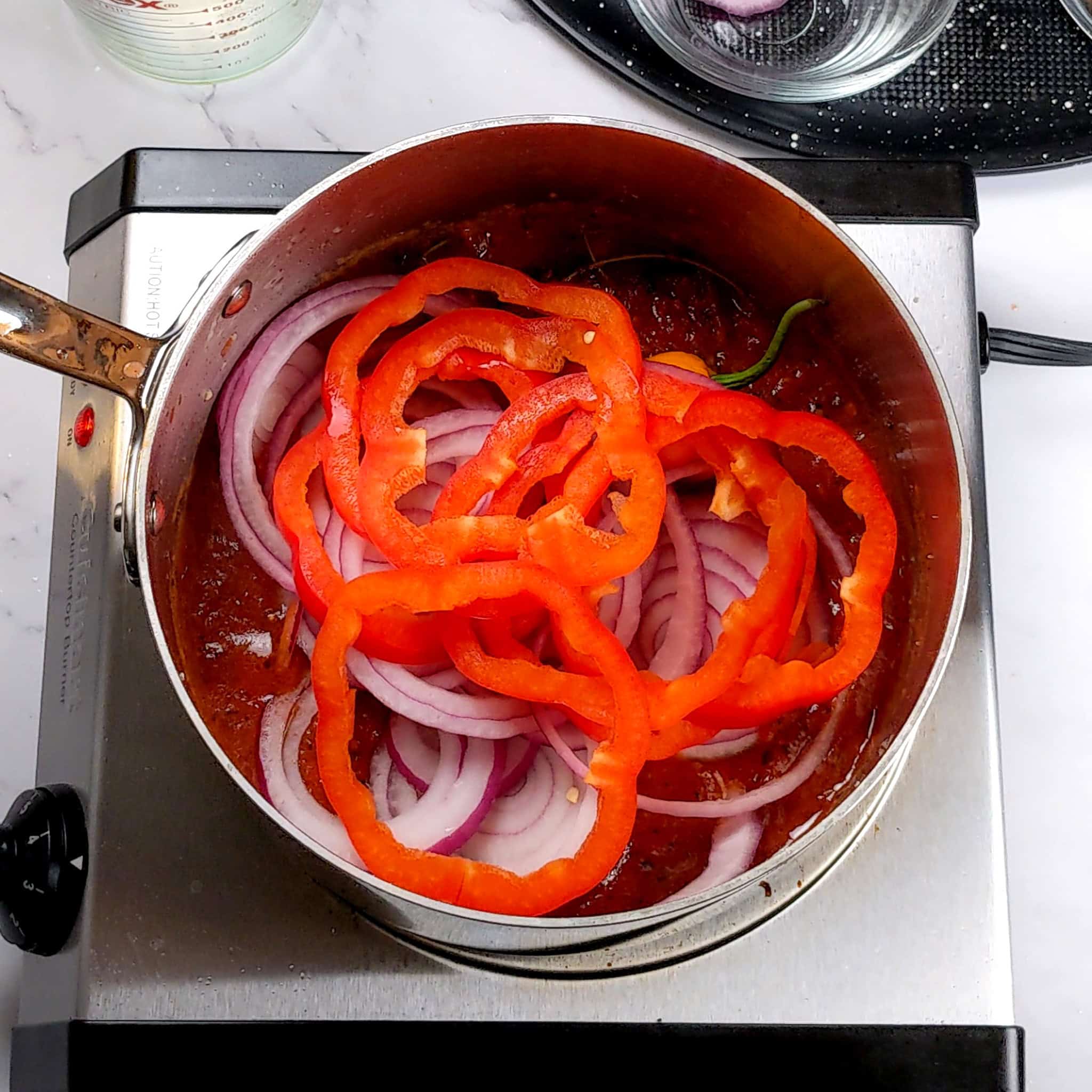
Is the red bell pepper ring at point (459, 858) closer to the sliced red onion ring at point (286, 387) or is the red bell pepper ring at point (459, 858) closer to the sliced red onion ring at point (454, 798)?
the sliced red onion ring at point (454, 798)

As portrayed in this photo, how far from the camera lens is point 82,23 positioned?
3.03ft

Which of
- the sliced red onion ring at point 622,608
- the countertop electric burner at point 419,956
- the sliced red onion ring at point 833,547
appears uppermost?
the sliced red onion ring at point 833,547

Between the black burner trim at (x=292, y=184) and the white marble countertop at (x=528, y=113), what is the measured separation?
0.53 ft

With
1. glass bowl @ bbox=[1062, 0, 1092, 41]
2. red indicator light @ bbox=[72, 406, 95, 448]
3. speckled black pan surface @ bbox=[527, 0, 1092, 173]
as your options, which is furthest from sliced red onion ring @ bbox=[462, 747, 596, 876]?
glass bowl @ bbox=[1062, 0, 1092, 41]

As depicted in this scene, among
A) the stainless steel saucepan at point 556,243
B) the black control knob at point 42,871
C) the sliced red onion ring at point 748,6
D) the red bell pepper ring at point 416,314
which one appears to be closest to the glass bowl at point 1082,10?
the sliced red onion ring at point 748,6

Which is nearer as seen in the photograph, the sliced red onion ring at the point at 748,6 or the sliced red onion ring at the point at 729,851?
the sliced red onion ring at the point at 729,851

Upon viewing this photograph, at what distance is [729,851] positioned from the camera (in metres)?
0.68

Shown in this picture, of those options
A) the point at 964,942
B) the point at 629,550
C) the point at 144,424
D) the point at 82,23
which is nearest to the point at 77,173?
the point at 82,23

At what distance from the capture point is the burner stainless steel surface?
687mm

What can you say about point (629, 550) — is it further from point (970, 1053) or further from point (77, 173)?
point (77, 173)

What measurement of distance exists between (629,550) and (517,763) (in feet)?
0.51

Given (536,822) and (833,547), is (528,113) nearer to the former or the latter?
(833,547)

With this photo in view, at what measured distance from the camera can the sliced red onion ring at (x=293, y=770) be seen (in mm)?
661

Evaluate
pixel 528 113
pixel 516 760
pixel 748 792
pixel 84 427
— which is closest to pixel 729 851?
pixel 748 792
